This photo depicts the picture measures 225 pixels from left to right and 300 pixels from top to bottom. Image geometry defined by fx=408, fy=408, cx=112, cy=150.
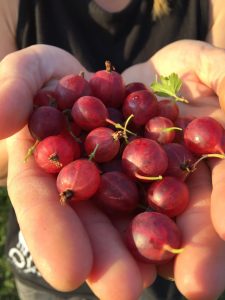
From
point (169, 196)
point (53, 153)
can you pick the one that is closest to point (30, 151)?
point (53, 153)

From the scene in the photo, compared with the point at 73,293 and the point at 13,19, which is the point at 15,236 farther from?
the point at 13,19

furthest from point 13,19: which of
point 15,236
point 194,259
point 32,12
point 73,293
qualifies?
point 194,259

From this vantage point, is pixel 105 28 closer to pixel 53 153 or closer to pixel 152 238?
pixel 53 153

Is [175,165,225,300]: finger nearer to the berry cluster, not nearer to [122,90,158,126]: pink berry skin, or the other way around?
the berry cluster

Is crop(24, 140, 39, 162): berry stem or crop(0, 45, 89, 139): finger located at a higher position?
crop(0, 45, 89, 139): finger

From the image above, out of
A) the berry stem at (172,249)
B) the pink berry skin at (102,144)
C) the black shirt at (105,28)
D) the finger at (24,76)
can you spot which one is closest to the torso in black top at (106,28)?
the black shirt at (105,28)

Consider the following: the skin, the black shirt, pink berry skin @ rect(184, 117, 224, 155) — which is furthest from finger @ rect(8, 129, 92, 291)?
the black shirt

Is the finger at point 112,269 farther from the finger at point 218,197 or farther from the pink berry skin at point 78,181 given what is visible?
the finger at point 218,197
